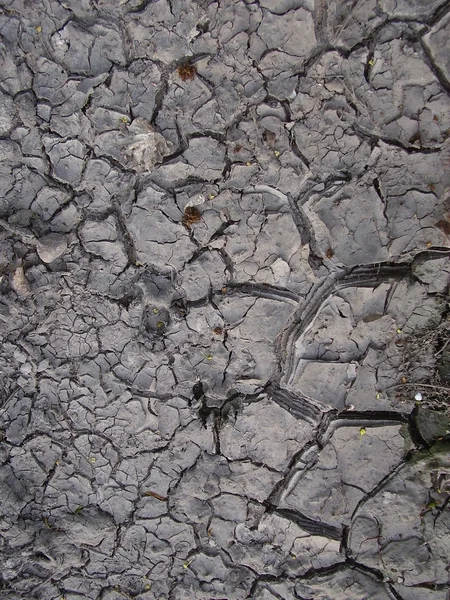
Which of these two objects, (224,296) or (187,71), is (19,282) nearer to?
(224,296)

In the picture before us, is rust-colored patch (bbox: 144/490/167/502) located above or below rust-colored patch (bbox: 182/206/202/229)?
below

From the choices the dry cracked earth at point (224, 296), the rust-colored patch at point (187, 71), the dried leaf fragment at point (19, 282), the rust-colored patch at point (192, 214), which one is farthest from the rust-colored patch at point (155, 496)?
the rust-colored patch at point (187, 71)

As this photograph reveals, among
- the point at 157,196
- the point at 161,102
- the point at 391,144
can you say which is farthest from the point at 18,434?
the point at 391,144

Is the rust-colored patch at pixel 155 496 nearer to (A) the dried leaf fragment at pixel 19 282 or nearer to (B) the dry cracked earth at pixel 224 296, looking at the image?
(B) the dry cracked earth at pixel 224 296

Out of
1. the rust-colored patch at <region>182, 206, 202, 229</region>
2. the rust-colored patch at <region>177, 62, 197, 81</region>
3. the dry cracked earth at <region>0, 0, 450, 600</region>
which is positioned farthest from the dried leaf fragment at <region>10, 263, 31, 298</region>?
the rust-colored patch at <region>177, 62, 197, 81</region>

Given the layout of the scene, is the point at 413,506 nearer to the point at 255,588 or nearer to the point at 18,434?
the point at 255,588

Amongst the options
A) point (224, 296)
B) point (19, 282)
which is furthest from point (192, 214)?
point (19, 282)

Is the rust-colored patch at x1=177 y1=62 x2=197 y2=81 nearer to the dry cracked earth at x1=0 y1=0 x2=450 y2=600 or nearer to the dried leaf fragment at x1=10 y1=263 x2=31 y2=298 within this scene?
the dry cracked earth at x1=0 y1=0 x2=450 y2=600

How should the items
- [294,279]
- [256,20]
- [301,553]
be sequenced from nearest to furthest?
[256,20] → [294,279] → [301,553]
